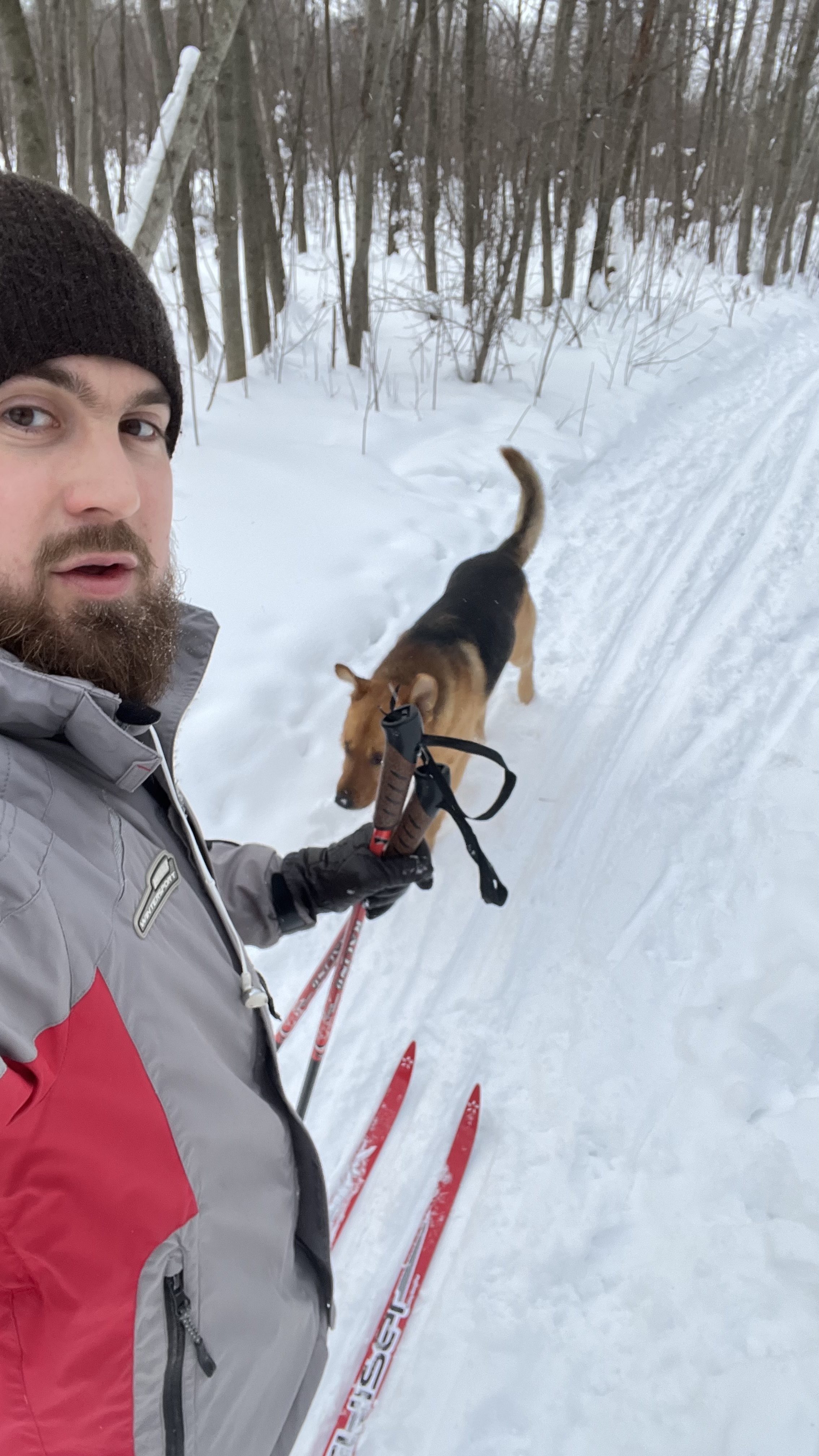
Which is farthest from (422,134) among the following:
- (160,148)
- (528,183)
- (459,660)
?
(459,660)

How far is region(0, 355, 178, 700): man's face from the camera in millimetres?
946

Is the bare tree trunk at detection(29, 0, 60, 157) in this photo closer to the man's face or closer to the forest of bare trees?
the forest of bare trees

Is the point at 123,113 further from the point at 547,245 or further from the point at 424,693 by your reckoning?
the point at 424,693

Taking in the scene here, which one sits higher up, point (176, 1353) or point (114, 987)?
point (114, 987)

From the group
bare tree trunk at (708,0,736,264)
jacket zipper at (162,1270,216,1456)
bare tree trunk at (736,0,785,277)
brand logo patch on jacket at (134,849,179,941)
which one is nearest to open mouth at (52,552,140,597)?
brand logo patch on jacket at (134,849,179,941)

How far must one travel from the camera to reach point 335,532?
15.9 feet

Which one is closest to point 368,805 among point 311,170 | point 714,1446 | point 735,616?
point 714,1446

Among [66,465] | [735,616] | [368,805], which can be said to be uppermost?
[66,465]

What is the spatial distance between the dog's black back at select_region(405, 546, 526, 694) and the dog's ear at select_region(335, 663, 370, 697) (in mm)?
383

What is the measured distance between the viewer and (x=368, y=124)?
5.88m

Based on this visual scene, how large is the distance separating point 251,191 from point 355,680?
6.14 metres

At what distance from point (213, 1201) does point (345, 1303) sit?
1.14m

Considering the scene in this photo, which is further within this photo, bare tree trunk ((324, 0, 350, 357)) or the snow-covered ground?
bare tree trunk ((324, 0, 350, 357))

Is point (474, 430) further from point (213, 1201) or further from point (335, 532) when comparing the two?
point (213, 1201)
